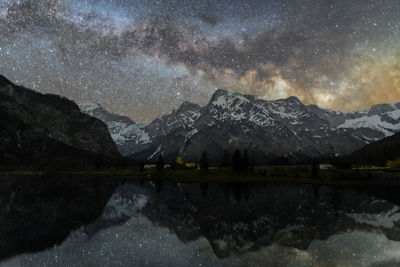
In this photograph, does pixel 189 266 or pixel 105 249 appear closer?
pixel 189 266

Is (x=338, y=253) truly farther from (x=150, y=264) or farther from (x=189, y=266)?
(x=150, y=264)

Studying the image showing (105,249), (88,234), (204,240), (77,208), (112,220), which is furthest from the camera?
(77,208)

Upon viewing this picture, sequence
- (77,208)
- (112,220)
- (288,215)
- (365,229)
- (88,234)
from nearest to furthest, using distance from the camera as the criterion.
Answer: (88,234) < (365,229) < (112,220) < (288,215) < (77,208)

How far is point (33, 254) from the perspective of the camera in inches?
1091

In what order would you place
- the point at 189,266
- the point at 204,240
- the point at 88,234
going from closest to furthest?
1. the point at 189,266
2. the point at 204,240
3. the point at 88,234

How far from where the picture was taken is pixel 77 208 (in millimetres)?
52781

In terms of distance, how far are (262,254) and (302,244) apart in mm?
5952

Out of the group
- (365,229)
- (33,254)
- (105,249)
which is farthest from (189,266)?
(365,229)

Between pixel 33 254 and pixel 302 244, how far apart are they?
1044 inches

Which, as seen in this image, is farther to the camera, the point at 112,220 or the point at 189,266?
the point at 112,220

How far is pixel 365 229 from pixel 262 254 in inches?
797

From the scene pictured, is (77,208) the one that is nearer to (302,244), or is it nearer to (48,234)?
(48,234)

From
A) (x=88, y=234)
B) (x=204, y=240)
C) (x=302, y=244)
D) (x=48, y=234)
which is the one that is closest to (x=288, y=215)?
(x=302, y=244)

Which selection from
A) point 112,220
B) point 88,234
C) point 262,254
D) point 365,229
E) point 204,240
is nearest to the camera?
point 262,254
